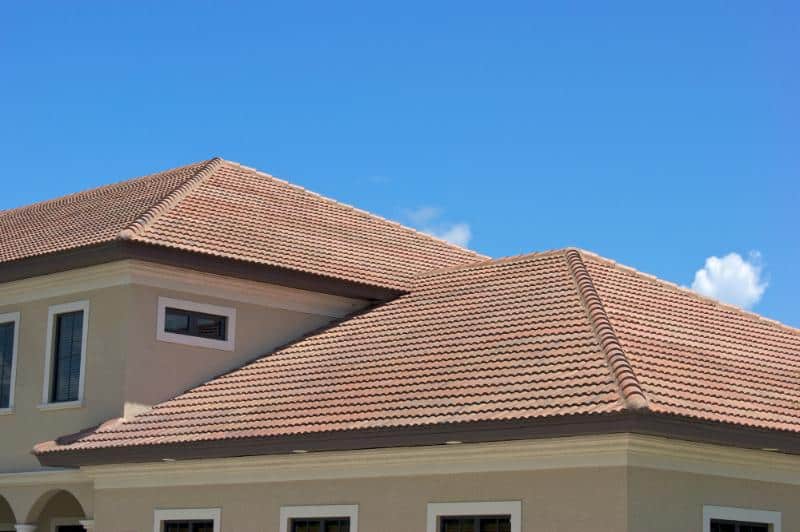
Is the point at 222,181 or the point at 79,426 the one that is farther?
the point at 222,181

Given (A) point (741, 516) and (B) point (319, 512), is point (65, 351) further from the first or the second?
(A) point (741, 516)

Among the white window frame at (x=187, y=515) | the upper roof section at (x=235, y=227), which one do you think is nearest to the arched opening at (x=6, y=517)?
the upper roof section at (x=235, y=227)

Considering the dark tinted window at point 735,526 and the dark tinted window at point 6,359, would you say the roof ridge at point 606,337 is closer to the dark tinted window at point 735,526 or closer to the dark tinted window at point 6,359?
the dark tinted window at point 735,526

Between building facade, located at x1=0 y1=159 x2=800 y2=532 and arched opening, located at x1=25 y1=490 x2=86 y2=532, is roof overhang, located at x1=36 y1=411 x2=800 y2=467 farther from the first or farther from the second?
arched opening, located at x1=25 y1=490 x2=86 y2=532

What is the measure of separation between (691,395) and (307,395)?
5.48 meters

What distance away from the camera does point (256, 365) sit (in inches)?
850

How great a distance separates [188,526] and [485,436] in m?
5.72

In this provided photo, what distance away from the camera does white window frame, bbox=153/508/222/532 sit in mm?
18578

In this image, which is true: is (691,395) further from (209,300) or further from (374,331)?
(209,300)

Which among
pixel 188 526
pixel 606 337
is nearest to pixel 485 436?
pixel 606 337

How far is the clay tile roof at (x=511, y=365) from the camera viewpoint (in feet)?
51.5

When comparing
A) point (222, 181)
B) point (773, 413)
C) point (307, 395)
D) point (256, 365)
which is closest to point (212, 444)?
point (307, 395)

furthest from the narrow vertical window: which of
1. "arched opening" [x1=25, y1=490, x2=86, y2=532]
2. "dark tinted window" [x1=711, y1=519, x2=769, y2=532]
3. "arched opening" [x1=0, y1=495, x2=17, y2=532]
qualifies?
"dark tinted window" [x1=711, y1=519, x2=769, y2=532]

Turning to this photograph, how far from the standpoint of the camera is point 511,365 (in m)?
17.0
